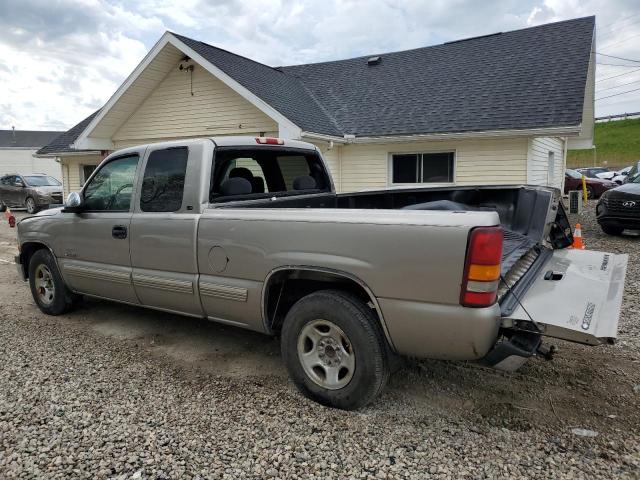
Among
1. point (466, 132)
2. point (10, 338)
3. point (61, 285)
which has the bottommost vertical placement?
point (10, 338)

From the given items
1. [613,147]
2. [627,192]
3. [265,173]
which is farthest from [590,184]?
[613,147]

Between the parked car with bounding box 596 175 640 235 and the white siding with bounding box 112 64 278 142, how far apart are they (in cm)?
771

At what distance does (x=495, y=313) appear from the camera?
8.91 ft

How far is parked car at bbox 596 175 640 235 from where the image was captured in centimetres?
998

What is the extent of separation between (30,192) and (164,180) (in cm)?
1910

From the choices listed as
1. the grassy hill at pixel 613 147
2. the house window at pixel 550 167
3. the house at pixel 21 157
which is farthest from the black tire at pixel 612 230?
the house at pixel 21 157

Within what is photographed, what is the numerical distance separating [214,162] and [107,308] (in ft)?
9.37

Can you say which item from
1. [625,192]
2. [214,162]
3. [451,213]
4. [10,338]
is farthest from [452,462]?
[625,192]

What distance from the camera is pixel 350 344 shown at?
3.10 meters

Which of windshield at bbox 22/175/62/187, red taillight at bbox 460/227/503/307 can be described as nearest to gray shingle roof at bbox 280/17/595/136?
red taillight at bbox 460/227/503/307

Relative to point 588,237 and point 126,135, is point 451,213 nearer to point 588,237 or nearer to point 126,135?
point 588,237

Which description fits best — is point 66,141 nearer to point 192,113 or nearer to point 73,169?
point 73,169

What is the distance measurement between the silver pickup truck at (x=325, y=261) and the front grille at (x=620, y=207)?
705 cm

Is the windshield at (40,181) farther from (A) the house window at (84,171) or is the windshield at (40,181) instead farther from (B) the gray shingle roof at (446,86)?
(B) the gray shingle roof at (446,86)
